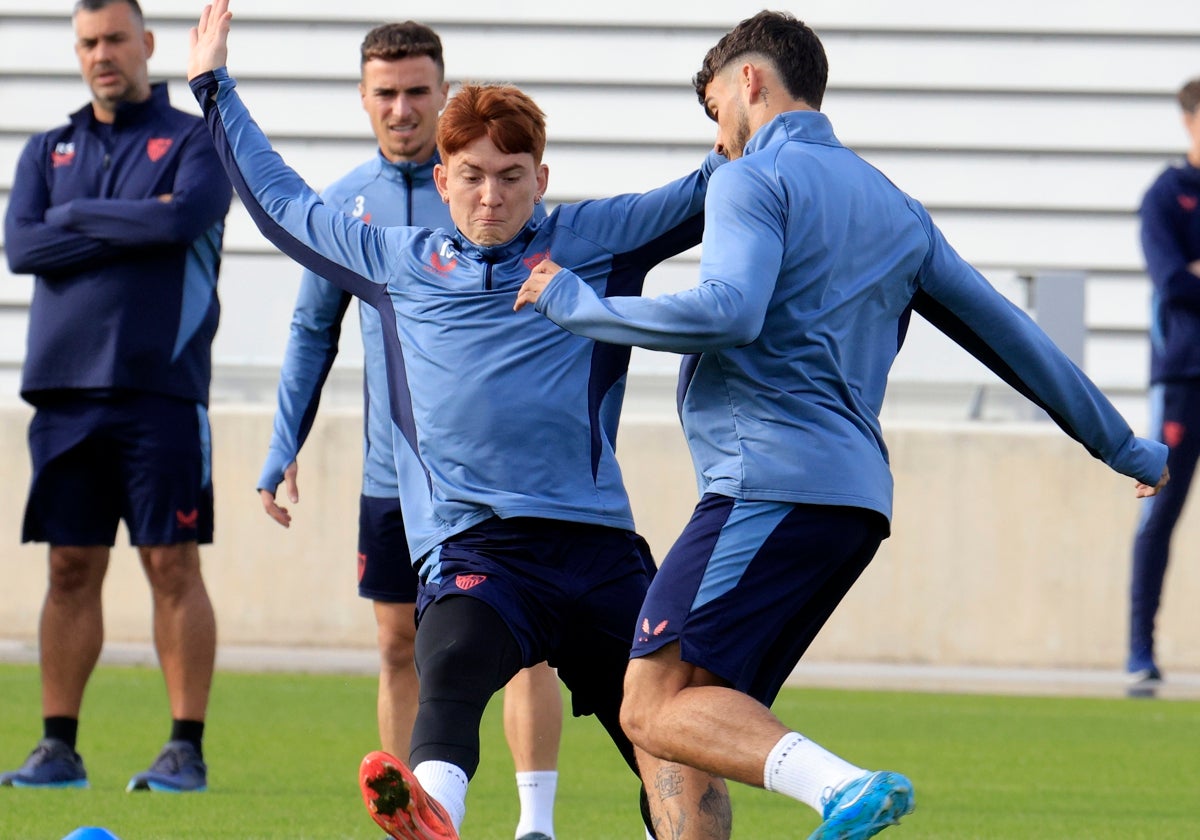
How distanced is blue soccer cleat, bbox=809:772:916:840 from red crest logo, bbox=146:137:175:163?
4.14 meters

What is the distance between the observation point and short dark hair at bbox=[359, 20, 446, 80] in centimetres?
652

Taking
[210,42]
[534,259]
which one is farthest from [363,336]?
[534,259]

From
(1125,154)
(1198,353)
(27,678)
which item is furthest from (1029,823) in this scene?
(1125,154)

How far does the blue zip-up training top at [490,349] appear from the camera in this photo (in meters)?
5.06

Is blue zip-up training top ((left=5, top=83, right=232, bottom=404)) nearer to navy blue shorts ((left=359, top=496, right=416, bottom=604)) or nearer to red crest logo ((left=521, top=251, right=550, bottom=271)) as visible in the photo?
navy blue shorts ((left=359, top=496, right=416, bottom=604))

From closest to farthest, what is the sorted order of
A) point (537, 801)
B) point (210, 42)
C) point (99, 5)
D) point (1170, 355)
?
point (210, 42), point (537, 801), point (99, 5), point (1170, 355)

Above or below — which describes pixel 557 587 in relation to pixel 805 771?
above

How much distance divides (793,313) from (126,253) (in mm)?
3272

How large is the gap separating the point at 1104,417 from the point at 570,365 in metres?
1.26

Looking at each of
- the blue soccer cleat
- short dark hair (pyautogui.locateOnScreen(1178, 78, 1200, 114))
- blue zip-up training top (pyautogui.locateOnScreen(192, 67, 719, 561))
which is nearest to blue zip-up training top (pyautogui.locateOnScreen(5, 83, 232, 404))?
blue zip-up training top (pyautogui.locateOnScreen(192, 67, 719, 561))

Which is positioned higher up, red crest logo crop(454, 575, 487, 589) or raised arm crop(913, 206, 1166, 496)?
raised arm crop(913, 206, 1166, 496)

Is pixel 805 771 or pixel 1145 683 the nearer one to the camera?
pixel 805 771

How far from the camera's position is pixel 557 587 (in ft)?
16.4

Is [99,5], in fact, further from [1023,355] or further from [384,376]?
[1023,355]
